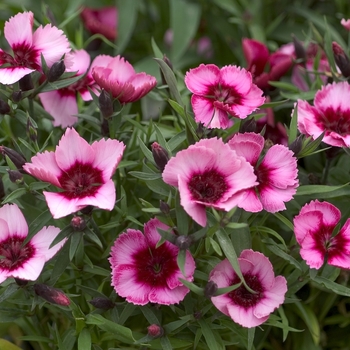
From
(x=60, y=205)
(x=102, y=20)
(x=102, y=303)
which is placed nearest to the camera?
(x=60, y=205)

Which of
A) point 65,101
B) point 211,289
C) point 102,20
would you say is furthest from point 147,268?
point 102,20

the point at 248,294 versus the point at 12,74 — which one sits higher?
the point at 12,74

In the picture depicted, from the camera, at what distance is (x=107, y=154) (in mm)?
717

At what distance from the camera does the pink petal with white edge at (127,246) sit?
0.75m

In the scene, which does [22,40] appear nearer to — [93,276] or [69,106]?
[69,106]

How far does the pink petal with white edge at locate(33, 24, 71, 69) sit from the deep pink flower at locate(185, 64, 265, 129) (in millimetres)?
182

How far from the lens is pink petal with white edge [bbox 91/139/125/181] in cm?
70

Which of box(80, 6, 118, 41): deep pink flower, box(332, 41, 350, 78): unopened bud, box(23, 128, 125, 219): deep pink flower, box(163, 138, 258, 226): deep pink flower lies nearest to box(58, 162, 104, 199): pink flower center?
box(23, 128, 125, 219): deep pink flower

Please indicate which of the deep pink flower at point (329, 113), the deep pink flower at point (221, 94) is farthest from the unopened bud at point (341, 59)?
the deep pink flower at point (221, 94)

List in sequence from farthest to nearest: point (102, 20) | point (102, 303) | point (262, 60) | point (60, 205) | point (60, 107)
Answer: point (102, 20) → point (262, 60) → point (60, 107) → point (102, 303) → point (60, 205)

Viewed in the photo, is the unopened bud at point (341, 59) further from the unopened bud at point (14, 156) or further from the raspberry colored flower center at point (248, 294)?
the unopened bud at point (14, 156)

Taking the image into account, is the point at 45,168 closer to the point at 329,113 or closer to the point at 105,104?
the point at 105,104

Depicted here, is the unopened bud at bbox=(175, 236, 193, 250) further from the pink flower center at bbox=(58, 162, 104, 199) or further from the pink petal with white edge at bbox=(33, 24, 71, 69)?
the pink petal with white edge at bbox=(33, 24, 71, 69)

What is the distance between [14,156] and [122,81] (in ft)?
0.71
